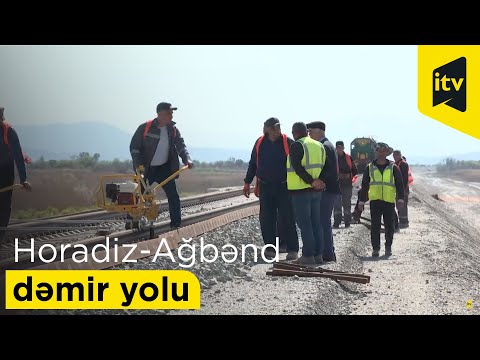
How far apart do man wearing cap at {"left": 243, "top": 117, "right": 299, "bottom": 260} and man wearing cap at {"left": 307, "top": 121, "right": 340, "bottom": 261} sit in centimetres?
38

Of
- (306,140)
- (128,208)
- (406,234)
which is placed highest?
(306,140)

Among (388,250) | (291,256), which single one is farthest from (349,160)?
(291,256)

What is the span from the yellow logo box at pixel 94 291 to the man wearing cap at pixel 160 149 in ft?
11.2

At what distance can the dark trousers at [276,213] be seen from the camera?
9297 millimetres

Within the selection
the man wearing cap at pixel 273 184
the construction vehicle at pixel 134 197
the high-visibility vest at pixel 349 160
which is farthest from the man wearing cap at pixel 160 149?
the high-visibility vest at pixel 349 160

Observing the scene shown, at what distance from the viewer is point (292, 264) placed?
8117mm

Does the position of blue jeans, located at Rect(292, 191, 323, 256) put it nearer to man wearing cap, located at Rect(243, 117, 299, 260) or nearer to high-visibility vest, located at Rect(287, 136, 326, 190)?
high-visibility vest, located at Rect(287, 136, 326, 190)

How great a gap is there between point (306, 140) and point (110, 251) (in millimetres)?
2810

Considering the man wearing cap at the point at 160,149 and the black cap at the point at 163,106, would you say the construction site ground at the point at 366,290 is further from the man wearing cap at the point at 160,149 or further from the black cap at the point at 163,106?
the black cap at the point at 163,106

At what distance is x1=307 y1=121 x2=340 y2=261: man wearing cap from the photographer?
29.7 feet

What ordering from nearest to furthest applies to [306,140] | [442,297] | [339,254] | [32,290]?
1. [32,290]
2. [442,297]
3. [306,140]
4. [339,254]

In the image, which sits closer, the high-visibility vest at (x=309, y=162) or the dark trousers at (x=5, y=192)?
the high-visibility vest at (x=309, y=162)
